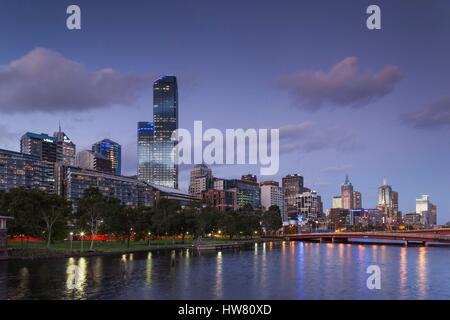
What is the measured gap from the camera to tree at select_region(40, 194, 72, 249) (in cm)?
12850

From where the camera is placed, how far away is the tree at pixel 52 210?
128 metres

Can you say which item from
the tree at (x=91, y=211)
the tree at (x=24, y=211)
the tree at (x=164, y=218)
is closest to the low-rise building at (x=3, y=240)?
the tree at (x=24, y=211)

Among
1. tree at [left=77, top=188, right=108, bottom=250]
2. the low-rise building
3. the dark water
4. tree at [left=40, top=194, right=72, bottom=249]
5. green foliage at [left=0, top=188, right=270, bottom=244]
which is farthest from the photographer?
tree at [left=77, top=188, right=108, bottom=250]

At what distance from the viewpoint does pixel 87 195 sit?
15588 cm

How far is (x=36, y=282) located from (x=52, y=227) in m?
74.1

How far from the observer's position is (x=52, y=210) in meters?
130

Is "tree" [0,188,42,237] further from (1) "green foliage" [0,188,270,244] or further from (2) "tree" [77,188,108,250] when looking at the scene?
(2) "tree" [77,188,108,250]

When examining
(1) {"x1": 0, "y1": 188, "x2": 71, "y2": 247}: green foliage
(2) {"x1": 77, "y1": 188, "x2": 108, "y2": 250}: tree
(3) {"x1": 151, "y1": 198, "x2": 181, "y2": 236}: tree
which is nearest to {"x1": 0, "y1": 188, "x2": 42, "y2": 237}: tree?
(1) {"x1": 0, "y1": 188, "x2": 71, "y2": 247}: green foliage

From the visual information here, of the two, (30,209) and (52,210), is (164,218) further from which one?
(30,209)

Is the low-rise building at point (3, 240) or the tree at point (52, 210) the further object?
the tree at point (52, 210)

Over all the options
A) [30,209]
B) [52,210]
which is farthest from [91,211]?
[30,209]

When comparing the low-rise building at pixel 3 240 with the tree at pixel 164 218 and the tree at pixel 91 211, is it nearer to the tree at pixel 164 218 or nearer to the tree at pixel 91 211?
the tree at pixel 91 211
